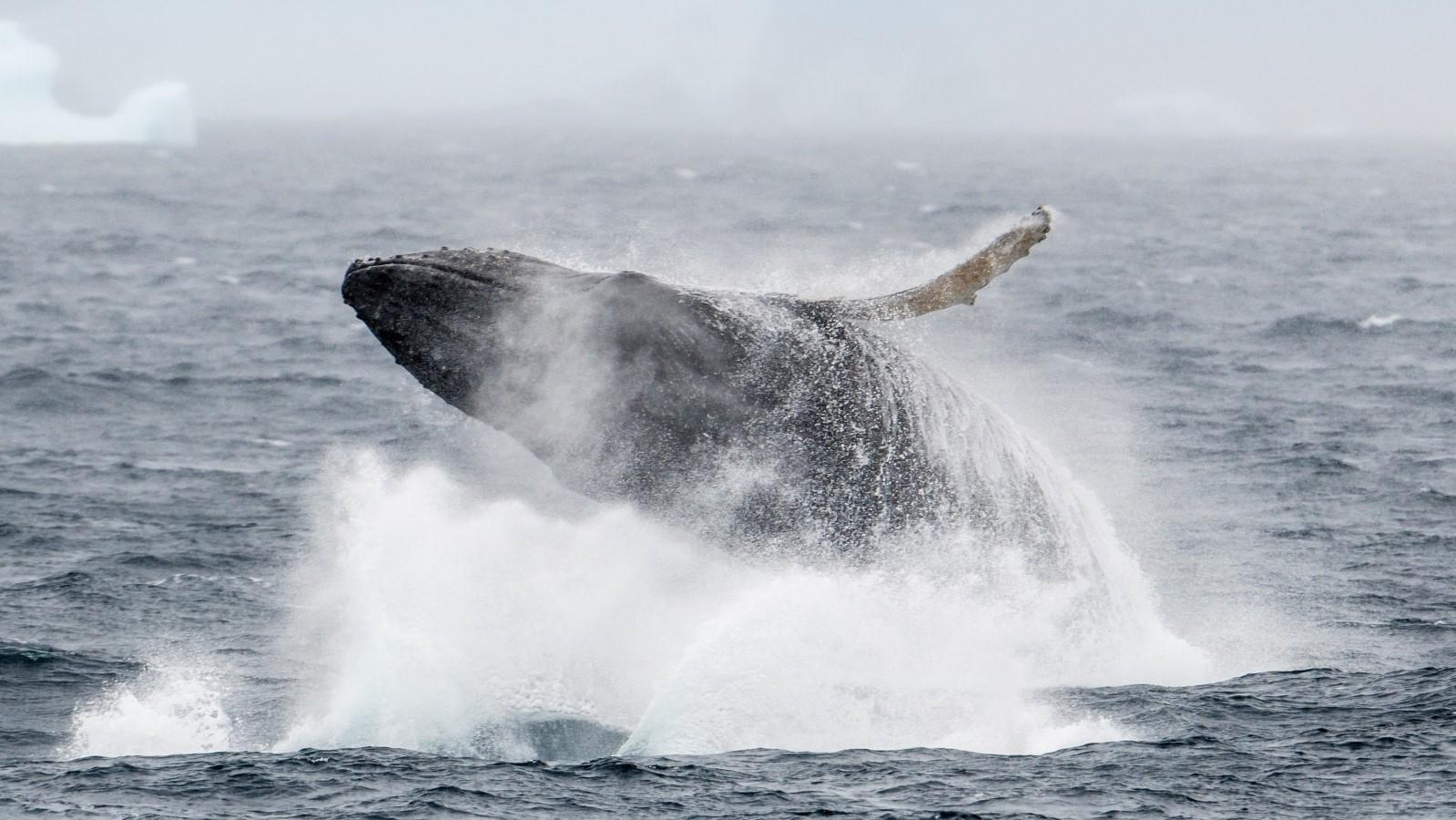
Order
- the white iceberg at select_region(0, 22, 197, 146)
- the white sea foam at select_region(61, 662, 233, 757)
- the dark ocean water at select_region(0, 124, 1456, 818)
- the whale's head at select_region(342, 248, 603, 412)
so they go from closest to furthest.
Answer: the dark ocean water at select_region(0, 124, 1456, 818)
the whale's head at select_region(342, 248, 603, 412)
the white sea foam at select_region(61, 662, 233, 757)
the white iceberg at select_region(0, 22, 197, 146)

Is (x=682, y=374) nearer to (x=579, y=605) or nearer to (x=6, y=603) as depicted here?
(x=579, y=605)

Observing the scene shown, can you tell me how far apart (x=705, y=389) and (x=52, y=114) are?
471 feet

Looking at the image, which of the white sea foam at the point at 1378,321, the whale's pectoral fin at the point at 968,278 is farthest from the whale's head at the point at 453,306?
the white sea foam at the point at 1378,321

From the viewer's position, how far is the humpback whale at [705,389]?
12.6m

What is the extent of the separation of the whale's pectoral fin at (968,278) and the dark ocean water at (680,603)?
3.10 feet

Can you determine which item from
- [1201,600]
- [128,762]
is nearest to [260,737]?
[128,762]

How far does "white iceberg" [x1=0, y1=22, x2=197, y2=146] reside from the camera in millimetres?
128250

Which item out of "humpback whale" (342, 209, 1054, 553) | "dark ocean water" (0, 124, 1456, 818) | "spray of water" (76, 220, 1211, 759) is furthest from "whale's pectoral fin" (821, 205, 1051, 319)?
"dark ocean water" (0, 124, 1456, 818)

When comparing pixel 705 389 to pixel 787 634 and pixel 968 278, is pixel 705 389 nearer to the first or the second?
pixel 787 634

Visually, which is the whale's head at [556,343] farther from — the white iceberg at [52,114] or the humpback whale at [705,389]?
the white iceberg at [52,114]

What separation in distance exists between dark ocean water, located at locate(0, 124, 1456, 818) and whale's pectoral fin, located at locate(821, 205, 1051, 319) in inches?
37.2

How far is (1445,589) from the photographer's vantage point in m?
17.3

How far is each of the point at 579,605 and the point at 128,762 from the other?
12.5 ft

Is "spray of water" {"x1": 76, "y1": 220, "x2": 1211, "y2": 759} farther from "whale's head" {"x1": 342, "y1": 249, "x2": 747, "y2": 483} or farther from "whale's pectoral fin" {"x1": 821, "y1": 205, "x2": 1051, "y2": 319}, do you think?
"whale's pectoral fin" {"x1": 821, "y1": 205, "x2": 1051, "y2": 319}
